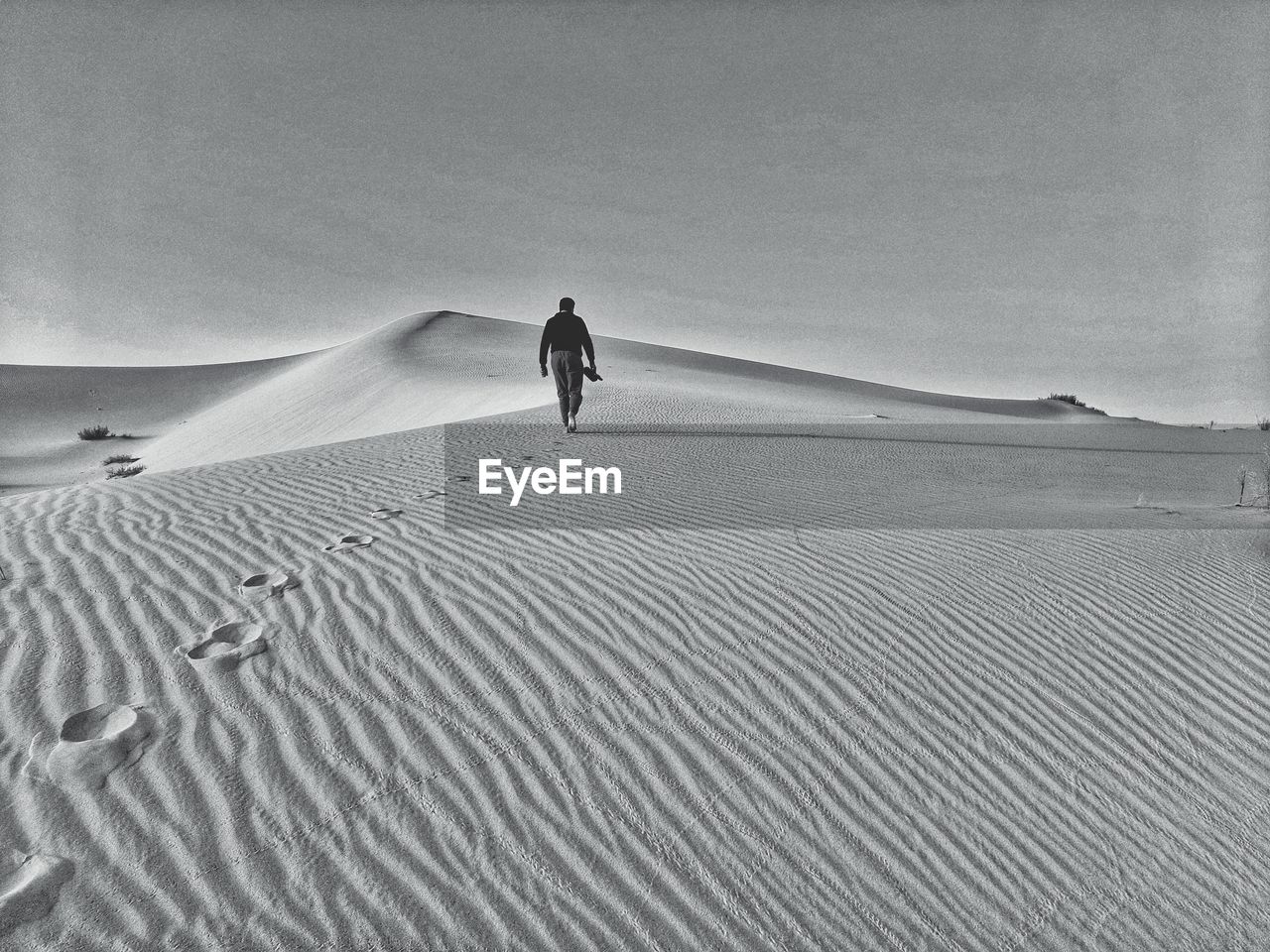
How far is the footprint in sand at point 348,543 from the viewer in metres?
4.75

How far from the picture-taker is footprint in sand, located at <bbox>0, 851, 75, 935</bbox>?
1931 millimetres

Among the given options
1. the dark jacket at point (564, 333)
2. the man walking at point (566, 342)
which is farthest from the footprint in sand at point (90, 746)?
the dark jacket at point (564, 333)

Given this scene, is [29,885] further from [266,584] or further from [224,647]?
[266,584]

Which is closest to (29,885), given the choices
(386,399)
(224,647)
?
(224,647)

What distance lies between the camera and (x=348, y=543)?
4863mm

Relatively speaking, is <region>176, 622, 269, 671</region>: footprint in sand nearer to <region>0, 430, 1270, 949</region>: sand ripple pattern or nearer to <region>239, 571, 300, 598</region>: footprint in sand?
<region>0, 430, 1270, 949</region>: sand ripple pattern

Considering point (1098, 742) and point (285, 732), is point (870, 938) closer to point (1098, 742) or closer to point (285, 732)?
point (1098, 742)

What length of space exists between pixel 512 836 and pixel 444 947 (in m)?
0.40

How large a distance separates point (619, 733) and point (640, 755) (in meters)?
0.14

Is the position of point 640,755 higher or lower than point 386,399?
lower

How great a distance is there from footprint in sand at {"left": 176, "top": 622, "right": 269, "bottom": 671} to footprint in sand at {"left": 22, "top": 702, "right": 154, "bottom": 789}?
0.36 metres

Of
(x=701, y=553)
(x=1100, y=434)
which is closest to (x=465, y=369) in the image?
(x=1100, y=434)

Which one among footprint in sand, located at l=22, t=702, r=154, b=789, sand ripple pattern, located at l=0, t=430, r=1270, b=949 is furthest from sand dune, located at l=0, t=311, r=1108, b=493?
footprint in sand, located at l=22, t=702, r=154, b=789

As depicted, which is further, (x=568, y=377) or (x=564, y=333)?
(x=568, y=377)
